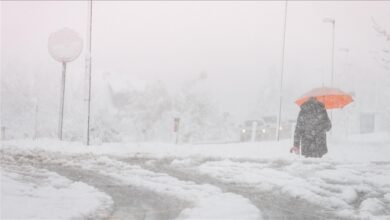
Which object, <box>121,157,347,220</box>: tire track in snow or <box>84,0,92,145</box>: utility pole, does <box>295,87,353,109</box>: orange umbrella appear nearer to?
<box>84,0,92,145</box>: utility pole

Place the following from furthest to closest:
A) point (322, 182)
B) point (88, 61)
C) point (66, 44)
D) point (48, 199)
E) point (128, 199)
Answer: point (66, 44), point (88, 61), point (322, 182), point (128, 199), point (48, 199)

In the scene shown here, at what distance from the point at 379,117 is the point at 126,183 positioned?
200 feet

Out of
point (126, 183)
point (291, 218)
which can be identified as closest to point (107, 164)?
point (126, 183)

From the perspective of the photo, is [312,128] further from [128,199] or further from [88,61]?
[128,199]

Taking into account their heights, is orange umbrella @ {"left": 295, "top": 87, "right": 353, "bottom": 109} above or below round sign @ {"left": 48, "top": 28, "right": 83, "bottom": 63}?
below

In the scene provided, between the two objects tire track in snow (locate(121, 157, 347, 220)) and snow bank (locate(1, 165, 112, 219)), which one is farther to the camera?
tire track in snow (locate(121, 157, 347, 220))

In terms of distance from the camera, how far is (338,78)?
2270 inches

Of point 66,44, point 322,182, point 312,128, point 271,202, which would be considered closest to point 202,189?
point 271,202

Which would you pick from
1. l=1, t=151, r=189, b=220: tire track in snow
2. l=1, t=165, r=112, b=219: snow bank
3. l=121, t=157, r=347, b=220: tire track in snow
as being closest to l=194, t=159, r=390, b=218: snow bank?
l=121, t=157, r=347, b=220: tire track in snow

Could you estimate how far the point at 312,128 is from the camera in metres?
14.4

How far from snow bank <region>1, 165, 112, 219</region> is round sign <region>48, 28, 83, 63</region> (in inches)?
489

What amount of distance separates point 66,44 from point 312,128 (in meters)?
10.2

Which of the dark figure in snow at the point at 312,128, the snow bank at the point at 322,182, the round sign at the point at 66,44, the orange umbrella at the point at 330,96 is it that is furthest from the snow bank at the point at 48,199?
the orange umbrella at the point at 330,96

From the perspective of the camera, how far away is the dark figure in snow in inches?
564
